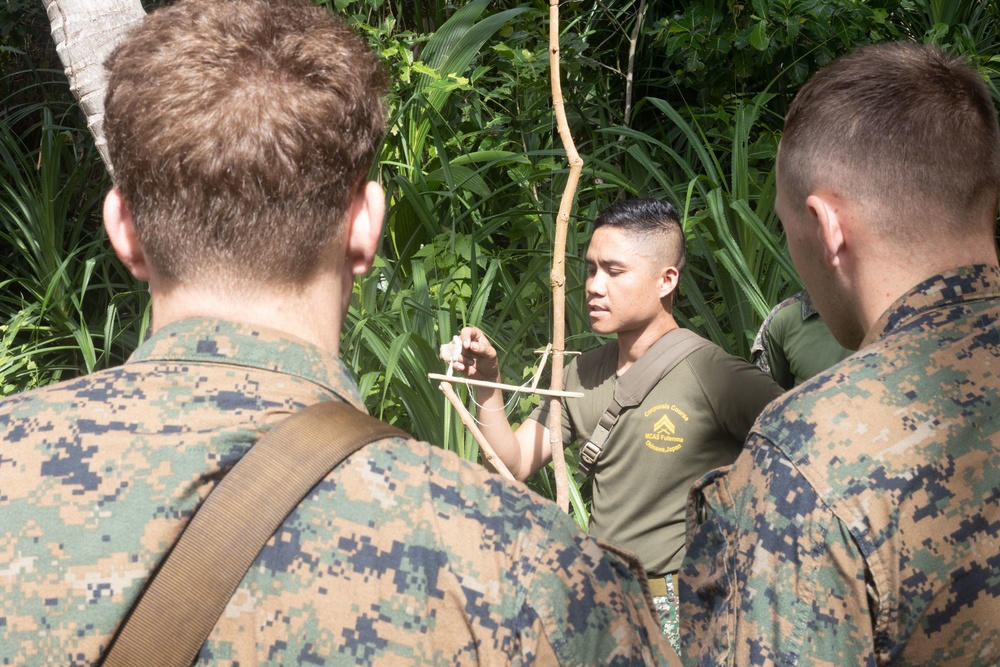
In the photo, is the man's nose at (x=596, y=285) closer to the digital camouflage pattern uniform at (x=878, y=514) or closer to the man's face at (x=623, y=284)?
the man's face at (x=623, y=284)

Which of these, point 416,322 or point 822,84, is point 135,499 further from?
point 416,322

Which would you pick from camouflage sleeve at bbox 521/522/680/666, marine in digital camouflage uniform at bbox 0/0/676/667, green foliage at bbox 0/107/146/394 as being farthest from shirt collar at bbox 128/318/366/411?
green foliage at bbox 0/107/146/394

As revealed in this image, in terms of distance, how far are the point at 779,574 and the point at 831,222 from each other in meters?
0.53

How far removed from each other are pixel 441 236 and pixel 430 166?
0.75 meters

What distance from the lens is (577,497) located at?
10.6 feet

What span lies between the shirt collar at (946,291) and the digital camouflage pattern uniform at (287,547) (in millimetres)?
690

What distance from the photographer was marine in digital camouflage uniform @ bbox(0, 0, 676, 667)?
0.91 metres

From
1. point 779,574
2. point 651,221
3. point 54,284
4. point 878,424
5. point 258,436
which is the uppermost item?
point 258,436

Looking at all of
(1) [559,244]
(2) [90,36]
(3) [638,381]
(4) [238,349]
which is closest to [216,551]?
(4) [238,349]

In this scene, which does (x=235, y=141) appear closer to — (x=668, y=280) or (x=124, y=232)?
(x=124, y=232)

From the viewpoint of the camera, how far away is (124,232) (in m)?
1.11

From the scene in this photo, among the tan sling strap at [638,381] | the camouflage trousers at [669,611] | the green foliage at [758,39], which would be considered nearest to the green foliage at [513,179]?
the green foliage at [758,39]

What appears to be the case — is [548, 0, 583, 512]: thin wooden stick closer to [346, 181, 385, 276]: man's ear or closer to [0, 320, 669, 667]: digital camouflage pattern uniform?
[346, 181, 385, 276]: man's ear

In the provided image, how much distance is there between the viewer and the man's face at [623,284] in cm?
306
